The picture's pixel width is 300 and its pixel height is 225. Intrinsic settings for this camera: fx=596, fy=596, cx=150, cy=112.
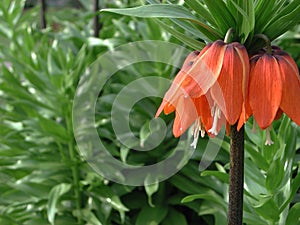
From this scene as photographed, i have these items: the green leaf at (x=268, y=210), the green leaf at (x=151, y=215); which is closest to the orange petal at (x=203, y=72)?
the green leaf at (x=268, y=210)

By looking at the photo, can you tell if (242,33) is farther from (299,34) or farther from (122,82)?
(299,34)

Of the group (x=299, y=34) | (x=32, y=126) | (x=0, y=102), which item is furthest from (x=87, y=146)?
(x=299, y=34)

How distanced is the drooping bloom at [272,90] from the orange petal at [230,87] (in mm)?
19

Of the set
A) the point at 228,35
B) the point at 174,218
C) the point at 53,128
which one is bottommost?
the point at 174,218

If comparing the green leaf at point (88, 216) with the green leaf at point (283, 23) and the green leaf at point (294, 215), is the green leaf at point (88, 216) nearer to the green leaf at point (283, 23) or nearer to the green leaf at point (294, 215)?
the green leaf at point (294, 215)

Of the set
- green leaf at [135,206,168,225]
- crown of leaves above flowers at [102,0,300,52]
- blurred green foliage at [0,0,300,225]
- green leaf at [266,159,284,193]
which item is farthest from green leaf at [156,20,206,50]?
green leaf at [135,206,168,225]

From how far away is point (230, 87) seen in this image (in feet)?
2.61

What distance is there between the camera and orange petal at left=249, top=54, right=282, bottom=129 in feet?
2.58

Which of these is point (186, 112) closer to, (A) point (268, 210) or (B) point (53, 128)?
(A) point (268, 210)

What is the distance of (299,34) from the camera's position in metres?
2.04

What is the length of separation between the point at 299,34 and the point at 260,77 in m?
1.31

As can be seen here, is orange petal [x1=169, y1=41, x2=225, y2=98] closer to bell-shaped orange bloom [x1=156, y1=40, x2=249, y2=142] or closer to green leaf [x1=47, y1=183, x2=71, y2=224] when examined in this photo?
bell-shaped orange bloom [x1=156, y1=40, x2=249, y2=142]

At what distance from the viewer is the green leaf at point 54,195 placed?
5.30ft

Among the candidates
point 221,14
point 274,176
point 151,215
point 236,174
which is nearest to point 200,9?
point 221,14
